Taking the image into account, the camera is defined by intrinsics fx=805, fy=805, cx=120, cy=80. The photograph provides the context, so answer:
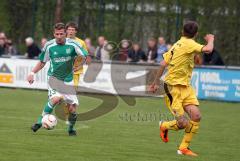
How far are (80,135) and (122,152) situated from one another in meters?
2.59

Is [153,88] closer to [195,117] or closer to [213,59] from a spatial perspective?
[195,117]

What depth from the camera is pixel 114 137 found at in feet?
48.4

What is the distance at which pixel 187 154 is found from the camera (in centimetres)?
1236

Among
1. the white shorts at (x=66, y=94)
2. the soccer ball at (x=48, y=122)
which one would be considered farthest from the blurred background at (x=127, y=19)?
the soccer ball at (x=48, y=122)

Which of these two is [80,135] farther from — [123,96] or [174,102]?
[123,96]

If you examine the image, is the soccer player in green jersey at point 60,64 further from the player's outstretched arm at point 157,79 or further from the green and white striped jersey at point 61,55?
the player's outstretched arm at point 157,79

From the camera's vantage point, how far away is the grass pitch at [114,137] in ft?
39.1

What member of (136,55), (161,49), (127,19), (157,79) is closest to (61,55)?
(157,79)

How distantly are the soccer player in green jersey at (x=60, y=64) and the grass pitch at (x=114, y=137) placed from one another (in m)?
0.45

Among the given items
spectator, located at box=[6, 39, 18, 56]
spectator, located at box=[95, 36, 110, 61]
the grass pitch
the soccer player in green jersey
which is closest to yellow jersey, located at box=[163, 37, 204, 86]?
the grass pitch

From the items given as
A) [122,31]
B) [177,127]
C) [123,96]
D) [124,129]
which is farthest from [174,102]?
[122,31]

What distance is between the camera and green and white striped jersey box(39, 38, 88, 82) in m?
14.7

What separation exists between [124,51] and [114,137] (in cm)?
1414

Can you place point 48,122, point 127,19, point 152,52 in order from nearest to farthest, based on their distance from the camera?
point 48,122, point 152,52, point 127,19
